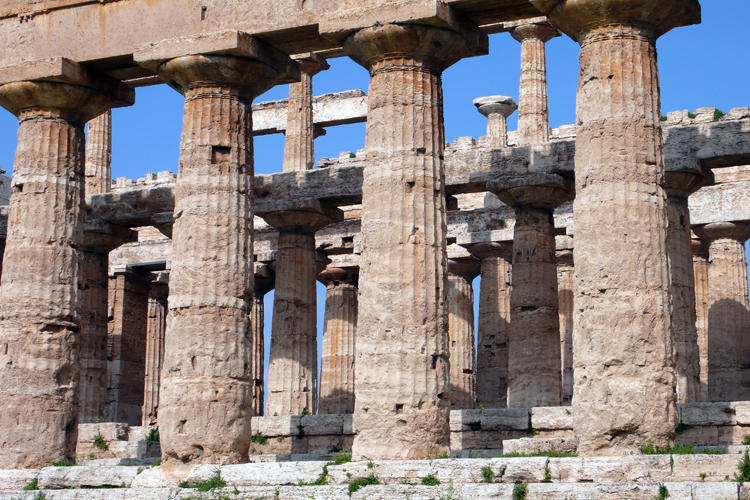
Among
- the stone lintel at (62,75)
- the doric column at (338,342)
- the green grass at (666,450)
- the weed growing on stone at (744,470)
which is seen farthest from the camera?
the doric column at (338,342)

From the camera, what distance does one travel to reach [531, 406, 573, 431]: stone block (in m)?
24.8

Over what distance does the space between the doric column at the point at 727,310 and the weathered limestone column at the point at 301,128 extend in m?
12.1

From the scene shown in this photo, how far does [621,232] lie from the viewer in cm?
1909

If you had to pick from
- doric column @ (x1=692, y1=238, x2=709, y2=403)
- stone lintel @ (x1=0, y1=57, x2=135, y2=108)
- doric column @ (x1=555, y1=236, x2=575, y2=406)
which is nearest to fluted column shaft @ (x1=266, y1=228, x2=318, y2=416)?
doric column @ (x1=555, y1=236, x2=575, y2=406)

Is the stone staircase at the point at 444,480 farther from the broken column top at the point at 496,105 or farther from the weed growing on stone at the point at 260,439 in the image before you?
the broken column top at the point at 496,105

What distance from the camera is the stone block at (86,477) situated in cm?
2188

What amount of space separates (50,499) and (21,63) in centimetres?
898

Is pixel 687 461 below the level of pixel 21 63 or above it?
below

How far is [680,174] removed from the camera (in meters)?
27.0

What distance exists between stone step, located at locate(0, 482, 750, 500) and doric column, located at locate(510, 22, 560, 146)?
55.3 ft

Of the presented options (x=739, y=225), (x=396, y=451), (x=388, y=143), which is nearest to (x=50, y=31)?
(x=388, y=143)

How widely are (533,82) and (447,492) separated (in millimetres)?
18416

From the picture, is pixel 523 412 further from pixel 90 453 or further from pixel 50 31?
pixel 50 31

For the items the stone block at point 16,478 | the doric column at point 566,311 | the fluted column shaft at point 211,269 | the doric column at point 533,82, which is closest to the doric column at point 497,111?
the doric column at point 533,82
